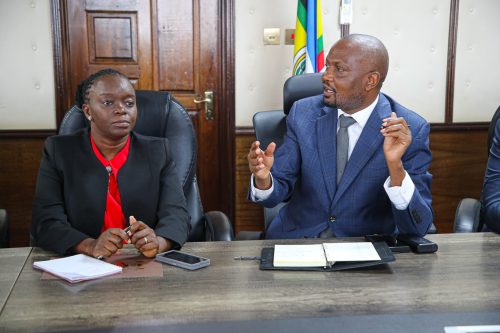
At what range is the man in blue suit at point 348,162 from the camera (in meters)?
2.03

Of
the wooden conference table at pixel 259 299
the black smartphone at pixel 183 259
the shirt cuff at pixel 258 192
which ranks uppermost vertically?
the shirt cuff at pixel 258 192

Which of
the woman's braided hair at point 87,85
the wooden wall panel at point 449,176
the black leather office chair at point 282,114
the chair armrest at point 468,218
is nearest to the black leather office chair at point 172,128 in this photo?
the woman's braided hair at point 87,85

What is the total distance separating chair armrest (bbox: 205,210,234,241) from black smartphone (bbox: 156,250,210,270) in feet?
1.23

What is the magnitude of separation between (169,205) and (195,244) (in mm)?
244

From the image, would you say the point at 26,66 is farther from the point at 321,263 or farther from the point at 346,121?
the point at 321,263

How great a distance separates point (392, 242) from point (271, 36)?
2413 millimetres

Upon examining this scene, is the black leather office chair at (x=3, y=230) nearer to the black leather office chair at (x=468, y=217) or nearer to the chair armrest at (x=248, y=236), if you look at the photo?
the chair armrest at (x=248, y=236)

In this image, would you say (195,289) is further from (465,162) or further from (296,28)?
(465,162)

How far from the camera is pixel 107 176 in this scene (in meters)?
1.94

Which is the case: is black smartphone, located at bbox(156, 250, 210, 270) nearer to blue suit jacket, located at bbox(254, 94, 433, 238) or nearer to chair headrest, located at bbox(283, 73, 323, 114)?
blue suit jacket, located at bbox(254, 94, 433, 238)

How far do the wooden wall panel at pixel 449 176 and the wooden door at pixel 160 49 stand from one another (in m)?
0.29

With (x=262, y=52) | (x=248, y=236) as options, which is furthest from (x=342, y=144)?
(x=262, y=52)

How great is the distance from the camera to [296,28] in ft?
12.0

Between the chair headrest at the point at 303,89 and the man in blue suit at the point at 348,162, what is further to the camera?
the chair headrest at the point at 303,89
